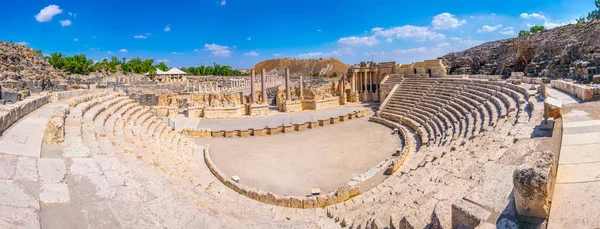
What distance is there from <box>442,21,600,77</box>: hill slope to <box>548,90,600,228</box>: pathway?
10.7 meters

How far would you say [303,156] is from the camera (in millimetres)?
14836

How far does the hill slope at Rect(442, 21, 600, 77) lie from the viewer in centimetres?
1772

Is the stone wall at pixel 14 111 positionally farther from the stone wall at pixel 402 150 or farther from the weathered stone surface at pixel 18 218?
the stone wall at pixel 402 150

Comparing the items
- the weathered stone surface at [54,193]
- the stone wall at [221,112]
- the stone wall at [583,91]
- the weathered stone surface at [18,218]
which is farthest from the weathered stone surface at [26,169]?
the stone wall at [221,112]

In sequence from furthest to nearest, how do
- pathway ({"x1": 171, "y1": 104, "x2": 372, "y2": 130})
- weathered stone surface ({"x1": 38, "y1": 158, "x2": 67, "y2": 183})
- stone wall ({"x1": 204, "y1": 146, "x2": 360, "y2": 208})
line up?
pathway ({"x1": 171, "y1": 104, "x2": 372, "y2": 130}), stone wall ({"x1": 204, "y1": 146, "x2": 360, "y2": 208}), weathered stone surface ({"x1": 38, "y1": 158, "x2": 67, "y2": 183})

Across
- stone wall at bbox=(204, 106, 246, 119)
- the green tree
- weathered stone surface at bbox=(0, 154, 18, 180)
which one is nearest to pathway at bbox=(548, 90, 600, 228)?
weathered stone surface at bbox=(0, 154, 18, 180)

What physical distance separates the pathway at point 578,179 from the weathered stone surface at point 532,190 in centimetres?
20

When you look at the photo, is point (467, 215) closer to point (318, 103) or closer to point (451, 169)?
point (451, 169)

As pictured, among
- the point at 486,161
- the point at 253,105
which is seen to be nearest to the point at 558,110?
the point at 486,161

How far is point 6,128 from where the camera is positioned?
6797mm

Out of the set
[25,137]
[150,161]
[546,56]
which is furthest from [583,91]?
[546,56]

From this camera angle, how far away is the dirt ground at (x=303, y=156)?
1150cm

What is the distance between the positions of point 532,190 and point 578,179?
5.70 ft

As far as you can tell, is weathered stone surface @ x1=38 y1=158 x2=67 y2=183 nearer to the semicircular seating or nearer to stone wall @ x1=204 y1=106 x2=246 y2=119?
the semicircular seating
